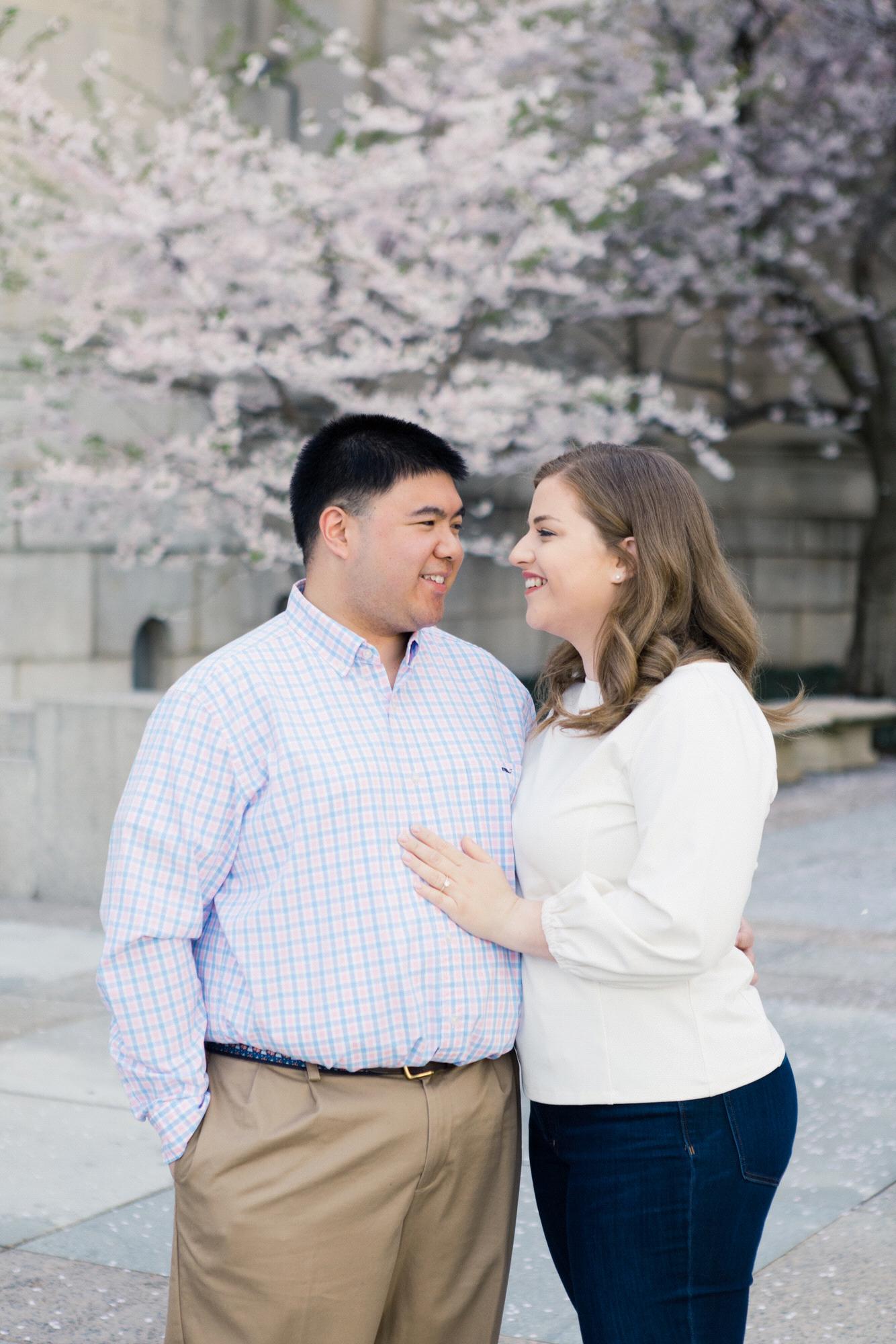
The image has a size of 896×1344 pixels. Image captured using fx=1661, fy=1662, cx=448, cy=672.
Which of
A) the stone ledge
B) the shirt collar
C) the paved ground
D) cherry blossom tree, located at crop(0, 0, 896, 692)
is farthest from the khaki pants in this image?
the stone ledge

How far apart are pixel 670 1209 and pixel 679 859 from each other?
51 cm

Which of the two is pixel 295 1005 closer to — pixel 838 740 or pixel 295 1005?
pixel 295 1005

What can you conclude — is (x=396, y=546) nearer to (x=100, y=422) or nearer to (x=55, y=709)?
(x=55, y=709)

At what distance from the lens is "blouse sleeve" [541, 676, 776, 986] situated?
224 centimetres

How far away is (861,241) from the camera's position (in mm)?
15695

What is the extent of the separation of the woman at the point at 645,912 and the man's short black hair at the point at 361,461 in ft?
0.64

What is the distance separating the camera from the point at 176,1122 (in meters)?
2.36

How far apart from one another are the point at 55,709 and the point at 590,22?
10010 millimetres

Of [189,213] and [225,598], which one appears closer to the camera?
[189,213]

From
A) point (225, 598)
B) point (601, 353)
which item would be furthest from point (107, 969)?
point (601, 353)

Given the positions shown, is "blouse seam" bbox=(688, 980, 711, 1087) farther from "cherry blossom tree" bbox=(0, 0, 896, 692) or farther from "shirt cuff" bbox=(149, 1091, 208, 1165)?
"cherry blossom tree" bbox=(0, 0, 896, 692)

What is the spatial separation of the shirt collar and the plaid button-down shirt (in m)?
0.09

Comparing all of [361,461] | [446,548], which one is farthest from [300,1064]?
[361,461]

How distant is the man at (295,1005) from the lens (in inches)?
92.6
